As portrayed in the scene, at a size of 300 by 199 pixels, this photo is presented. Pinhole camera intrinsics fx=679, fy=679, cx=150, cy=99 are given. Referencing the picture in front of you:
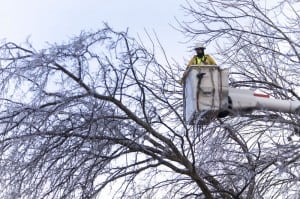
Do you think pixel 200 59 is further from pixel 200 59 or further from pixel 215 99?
pixel 215 99

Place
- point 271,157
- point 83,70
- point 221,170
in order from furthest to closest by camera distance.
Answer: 1. point 221,170
2. point 271,157
3. point 83,70

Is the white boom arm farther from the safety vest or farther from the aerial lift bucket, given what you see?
the safety vest

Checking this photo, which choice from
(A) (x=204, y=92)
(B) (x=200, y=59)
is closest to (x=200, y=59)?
(B) (x=200, y=59)

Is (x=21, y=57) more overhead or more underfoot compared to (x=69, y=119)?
more overhead

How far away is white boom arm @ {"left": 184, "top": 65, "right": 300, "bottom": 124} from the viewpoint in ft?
17.3

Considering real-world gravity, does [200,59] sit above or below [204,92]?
above

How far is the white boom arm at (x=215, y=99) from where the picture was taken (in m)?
5.28

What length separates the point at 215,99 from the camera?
532 centimetres

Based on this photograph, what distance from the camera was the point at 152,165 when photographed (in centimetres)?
796

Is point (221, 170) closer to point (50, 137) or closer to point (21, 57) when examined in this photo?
point (50, 137)

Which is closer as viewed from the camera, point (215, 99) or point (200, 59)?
point (215, 99)

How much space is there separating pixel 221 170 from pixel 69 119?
2196 mm

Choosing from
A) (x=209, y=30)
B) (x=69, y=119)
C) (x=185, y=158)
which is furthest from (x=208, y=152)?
(x=209, y=30)

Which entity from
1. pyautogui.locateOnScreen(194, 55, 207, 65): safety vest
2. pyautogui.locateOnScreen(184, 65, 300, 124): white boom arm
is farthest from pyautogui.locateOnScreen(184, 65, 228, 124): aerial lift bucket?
pyautogui.locateOnScreen(194, 55, 207, 65): safety vest
